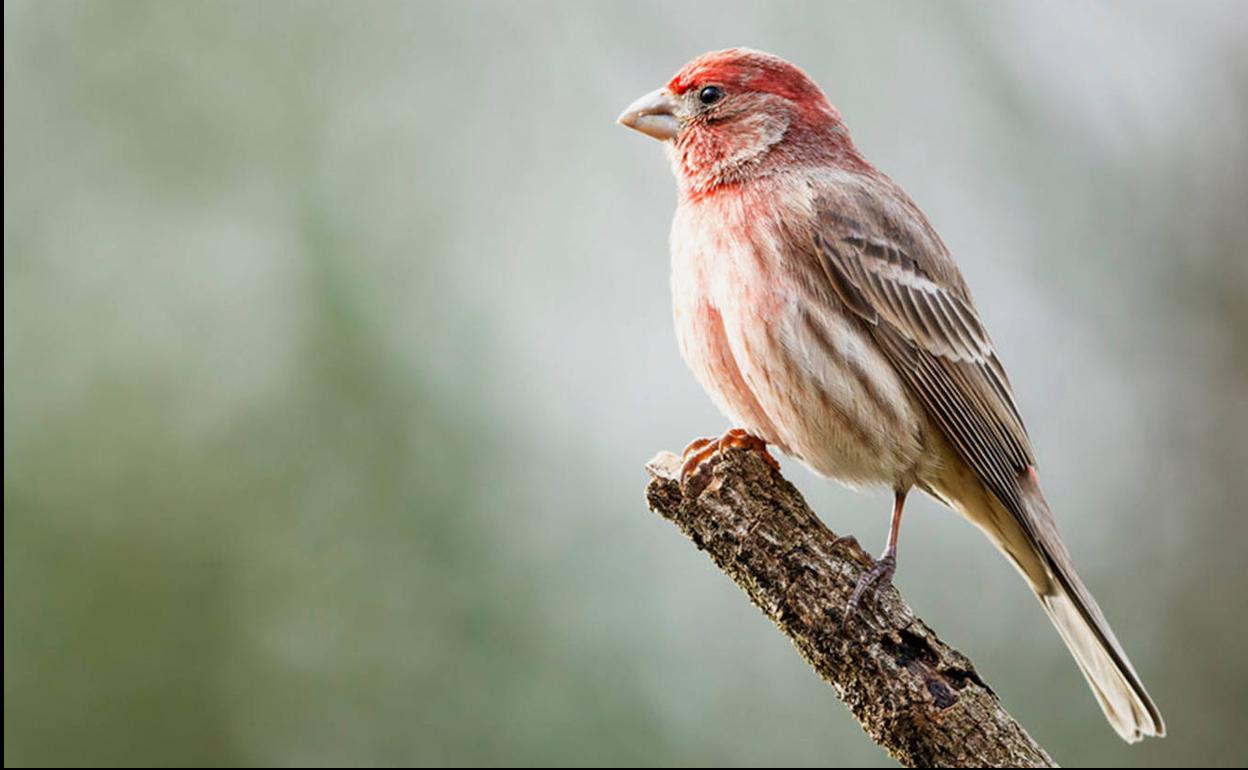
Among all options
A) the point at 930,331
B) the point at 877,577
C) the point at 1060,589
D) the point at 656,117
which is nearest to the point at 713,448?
the point at 877,577

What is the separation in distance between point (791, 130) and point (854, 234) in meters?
0.61

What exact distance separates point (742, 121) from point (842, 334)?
1.08m

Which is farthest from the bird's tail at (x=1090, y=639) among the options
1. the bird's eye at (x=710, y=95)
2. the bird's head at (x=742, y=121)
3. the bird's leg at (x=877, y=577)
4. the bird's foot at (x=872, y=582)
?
the bird's eye at (x=710, y=95)

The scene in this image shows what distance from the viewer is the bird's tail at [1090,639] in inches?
160

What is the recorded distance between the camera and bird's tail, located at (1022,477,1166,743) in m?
4.05

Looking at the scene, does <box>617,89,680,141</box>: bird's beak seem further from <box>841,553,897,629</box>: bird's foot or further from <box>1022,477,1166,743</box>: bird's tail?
<box>841,553,897,629</box>: bird's foot

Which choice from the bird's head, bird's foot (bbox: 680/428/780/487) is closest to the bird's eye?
the bird's head

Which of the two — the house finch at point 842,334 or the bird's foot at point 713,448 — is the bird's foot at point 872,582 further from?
the bird's foot at point 713,448

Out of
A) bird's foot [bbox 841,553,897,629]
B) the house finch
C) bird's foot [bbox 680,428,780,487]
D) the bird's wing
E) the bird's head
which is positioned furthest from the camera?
the bird's head

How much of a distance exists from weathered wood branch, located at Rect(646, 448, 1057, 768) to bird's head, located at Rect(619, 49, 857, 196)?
153cm

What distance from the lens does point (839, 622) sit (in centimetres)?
342

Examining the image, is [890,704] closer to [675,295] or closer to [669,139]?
[675,295]

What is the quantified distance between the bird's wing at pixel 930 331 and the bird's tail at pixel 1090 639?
13 centimetres

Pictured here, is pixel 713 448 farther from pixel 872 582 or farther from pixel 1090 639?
pixel 1090 639
